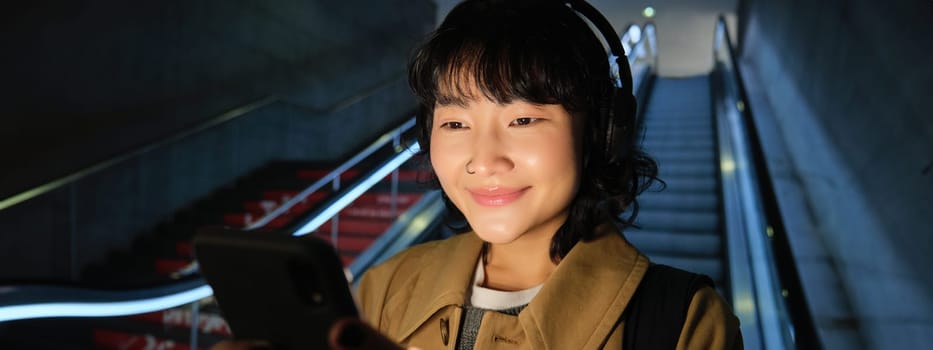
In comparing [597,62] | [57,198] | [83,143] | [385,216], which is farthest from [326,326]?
[83,143]

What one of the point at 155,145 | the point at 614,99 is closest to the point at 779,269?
the point at 614,99

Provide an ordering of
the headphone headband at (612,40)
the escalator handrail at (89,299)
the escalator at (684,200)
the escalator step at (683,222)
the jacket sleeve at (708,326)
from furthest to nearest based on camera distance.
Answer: the escalator step at (683,222) → the escalator at (684,200) → the escalator handrail at (89,299) → the headphone headband at (612,40) → the jacket sleeve at (708,326)

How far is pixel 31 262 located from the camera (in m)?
4.64

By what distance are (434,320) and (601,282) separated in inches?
11.1

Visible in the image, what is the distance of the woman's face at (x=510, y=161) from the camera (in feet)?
3.13

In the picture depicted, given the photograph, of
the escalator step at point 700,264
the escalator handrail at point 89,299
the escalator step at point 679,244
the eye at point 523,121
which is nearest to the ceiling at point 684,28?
the escalator step at point 679,244

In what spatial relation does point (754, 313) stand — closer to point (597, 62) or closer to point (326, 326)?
point (597, 62)

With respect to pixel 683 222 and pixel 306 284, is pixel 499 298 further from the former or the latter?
pixel 683 222

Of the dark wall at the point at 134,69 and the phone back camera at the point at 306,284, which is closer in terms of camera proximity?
the phone back camera at the point at 306,284

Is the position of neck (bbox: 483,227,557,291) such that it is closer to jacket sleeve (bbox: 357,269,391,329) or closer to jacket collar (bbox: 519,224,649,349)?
jacket collar (bbox: 519,224,649,349)

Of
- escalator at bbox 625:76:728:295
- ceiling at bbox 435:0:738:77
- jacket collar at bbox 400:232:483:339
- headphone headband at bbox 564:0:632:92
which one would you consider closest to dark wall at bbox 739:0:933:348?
escalator at bbox 625:76:728:295

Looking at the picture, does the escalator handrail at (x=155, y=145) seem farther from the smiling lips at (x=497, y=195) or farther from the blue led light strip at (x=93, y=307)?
the smiling lips at (x=497, y=195)

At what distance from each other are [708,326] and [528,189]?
336mm

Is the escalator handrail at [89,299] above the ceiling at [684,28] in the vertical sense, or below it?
below
